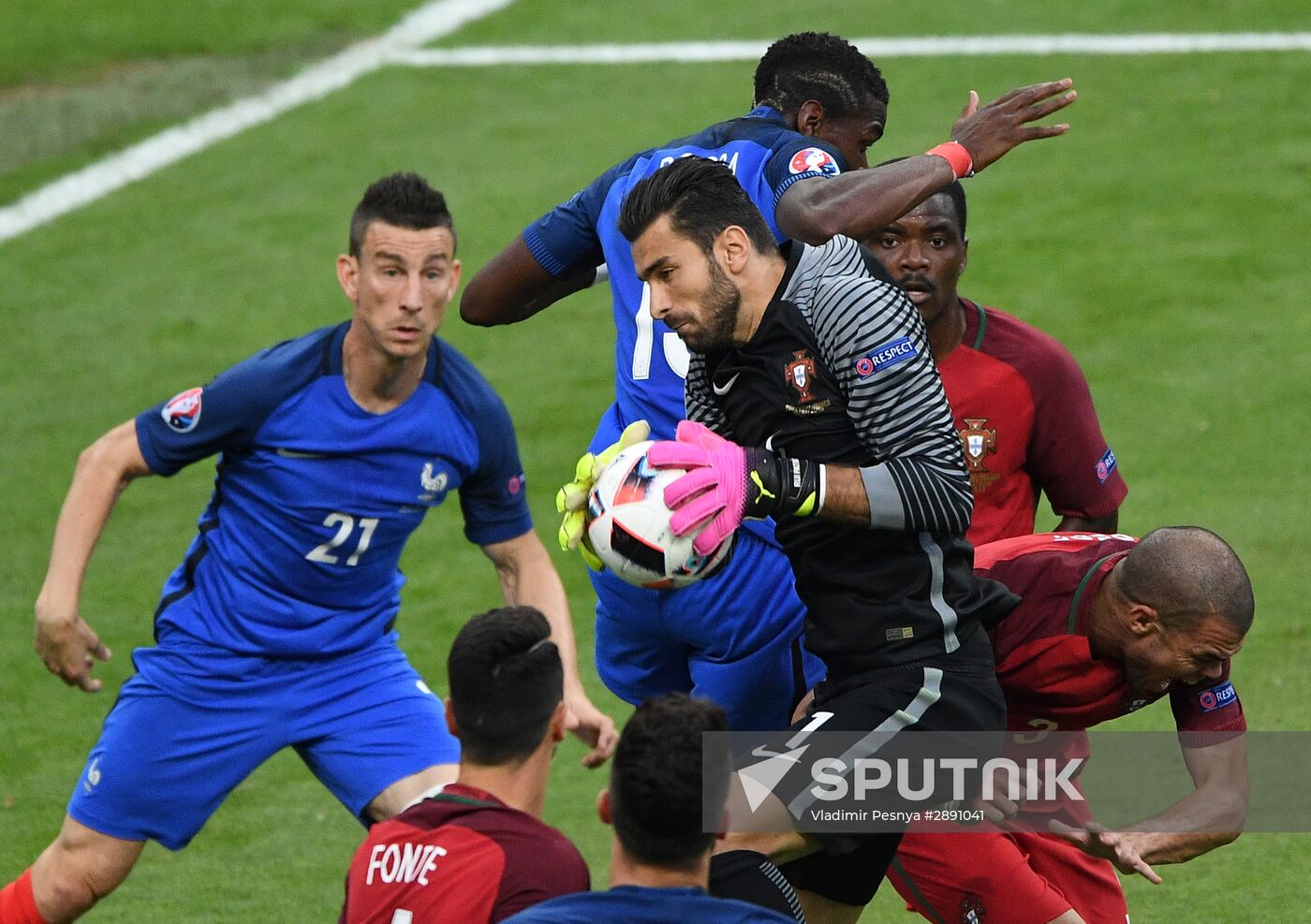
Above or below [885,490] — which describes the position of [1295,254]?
below

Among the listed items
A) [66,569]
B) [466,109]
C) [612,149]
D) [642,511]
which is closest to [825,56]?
[642,511]

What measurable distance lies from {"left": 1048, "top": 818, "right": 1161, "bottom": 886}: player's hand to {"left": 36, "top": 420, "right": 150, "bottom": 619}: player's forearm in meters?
2.93

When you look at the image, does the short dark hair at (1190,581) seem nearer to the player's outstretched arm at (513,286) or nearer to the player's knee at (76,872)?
the player's outstretched arm at (513,286)

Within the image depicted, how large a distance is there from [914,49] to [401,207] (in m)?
12.0

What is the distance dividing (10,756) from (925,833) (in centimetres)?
455

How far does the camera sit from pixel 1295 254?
44.5 ft

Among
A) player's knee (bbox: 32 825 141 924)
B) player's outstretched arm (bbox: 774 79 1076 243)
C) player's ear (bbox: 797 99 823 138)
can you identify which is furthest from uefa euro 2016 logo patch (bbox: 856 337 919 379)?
player's knee (bbox: 32 825 141 924)

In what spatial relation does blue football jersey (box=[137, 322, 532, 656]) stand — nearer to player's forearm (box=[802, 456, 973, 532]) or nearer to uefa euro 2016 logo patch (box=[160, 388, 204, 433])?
uefa euro 2016 logo patch (box=[160, 388, 204, 433])

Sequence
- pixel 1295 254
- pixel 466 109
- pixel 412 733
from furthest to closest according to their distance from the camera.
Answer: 1. pixel 466 109
2. pixel 1295 254
3. pixel 412 733

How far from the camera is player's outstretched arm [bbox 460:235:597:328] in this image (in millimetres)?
6828

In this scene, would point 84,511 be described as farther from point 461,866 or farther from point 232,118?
point 232,118

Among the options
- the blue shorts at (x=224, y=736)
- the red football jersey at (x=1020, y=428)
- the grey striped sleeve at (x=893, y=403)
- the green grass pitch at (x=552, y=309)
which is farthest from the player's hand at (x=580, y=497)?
the green grass pitch at (x=552, y=309)

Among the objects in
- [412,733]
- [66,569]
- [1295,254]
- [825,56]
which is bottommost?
[1295,254]

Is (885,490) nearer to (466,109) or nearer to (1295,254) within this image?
(1295,254)
